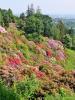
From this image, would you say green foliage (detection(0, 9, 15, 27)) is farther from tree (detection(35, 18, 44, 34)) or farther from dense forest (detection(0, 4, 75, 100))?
tree (detection(35, 18, 44, 34))

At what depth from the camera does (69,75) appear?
35312mm

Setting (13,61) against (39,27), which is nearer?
(13,61)

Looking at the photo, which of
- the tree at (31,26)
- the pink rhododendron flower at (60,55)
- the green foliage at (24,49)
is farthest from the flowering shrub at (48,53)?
the tree at (31,26)

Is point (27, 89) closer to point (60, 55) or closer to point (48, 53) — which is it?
point (48, 53)

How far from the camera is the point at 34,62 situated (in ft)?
179

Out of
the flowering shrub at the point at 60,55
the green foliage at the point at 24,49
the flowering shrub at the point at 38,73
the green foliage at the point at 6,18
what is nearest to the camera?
the flowering shrub at the point at 38,73

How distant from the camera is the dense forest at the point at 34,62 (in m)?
25.1

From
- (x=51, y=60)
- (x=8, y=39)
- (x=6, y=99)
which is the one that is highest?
(x=6, y=99)

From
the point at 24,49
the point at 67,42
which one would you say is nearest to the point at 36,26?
the point at 67,42

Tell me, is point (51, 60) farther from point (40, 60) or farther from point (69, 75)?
point (69, 75)

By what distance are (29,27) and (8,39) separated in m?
22.9

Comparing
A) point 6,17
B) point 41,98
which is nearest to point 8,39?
point 6,17

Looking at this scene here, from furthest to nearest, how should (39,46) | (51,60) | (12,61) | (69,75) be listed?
1. (39,46)
2. (51,60)
3. (12,61)
4. (69,75)

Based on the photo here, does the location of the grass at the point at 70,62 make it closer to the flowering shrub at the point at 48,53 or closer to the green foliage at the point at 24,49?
the flowering shrub at the point at 48,53
